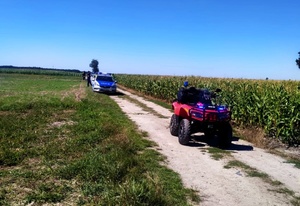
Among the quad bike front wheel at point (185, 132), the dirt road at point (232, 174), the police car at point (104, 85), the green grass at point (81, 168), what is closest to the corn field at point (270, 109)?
the dirt road at point (232, 174)

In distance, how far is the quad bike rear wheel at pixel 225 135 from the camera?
8.75 meters

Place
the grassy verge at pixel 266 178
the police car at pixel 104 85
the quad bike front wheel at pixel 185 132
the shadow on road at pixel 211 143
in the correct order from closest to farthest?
1. the grassy verge at pixel 266 178
2. the quad bike front wheel at pixel 185 132
3. the shadow on road at pixel 211 143
4. the police car at pixel 104 85

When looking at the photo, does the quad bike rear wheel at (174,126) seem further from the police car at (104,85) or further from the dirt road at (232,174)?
the police car at (104,85)

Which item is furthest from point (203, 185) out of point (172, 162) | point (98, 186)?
point (98, 186)

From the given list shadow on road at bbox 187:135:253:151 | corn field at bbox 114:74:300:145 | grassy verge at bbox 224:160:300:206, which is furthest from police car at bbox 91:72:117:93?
grassy verge at bbox 224:160:300:206

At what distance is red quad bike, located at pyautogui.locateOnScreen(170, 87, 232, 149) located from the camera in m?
8.46

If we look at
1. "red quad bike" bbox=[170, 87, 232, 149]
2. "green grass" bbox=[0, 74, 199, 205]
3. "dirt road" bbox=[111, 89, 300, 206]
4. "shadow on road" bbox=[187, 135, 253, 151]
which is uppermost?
"red quad bike" bbox=[170, 87, 232, 149]

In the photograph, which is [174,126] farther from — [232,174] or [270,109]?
[232,174]

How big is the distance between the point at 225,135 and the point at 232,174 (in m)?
2.42

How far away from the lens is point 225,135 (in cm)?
879

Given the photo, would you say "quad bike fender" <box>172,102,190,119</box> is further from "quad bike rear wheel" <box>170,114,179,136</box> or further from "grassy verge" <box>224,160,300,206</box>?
"grassy verge" <box>224,160,300,206</box>

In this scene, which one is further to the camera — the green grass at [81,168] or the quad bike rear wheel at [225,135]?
the quad bike rear wheel at [225,135]

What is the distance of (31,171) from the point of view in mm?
5840

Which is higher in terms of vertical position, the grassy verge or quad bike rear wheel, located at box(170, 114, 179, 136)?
quad bike rear wheel, located at box(170, 114, 179, 136)
